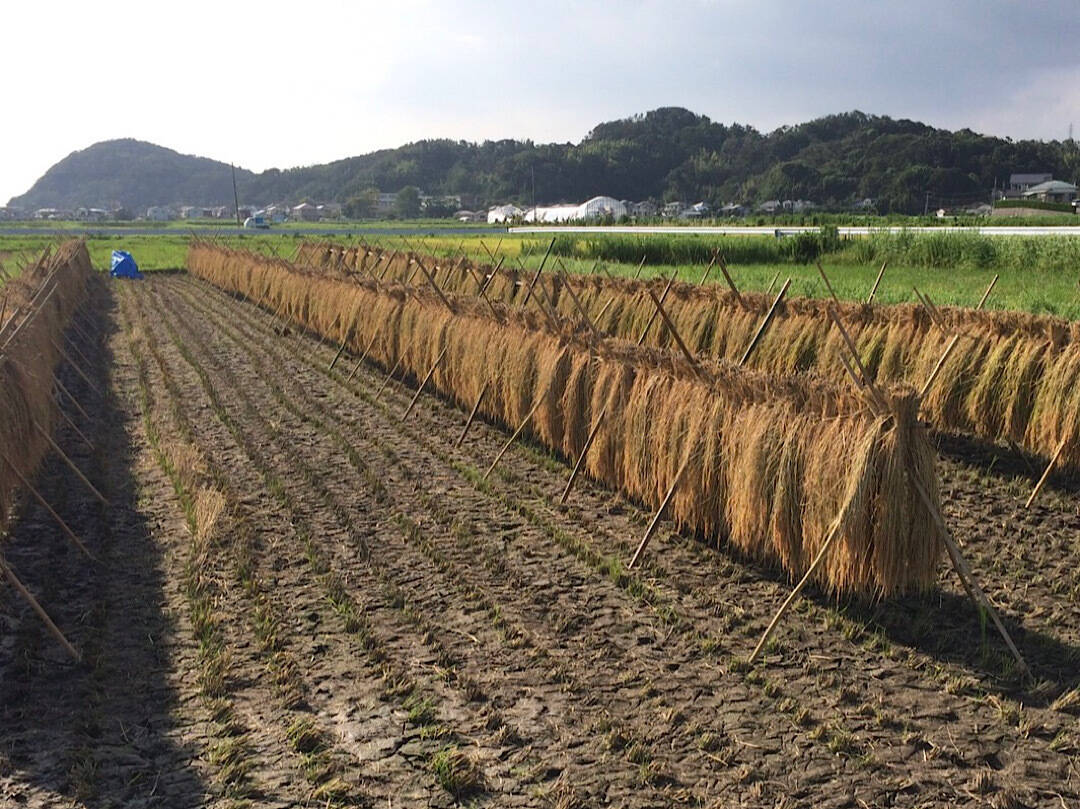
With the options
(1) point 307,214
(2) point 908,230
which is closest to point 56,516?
(2) point 908,230

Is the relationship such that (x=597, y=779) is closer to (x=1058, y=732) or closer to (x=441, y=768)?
(x=441, y=768)

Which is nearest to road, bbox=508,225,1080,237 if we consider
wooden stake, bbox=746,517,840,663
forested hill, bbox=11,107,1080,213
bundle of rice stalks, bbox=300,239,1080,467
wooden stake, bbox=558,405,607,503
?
bundle of rice stalks, bbox=300,239,1080,467

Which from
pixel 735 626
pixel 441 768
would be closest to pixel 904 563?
pixel 735 626

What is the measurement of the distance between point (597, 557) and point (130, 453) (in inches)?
257

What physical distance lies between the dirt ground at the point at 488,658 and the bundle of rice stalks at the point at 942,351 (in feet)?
2.26

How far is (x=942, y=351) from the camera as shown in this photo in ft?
34.9

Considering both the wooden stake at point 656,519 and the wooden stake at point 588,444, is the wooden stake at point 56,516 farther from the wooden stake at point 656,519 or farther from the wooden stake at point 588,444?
the wooden stake at point 656,519

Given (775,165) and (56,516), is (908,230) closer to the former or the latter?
(56,516)

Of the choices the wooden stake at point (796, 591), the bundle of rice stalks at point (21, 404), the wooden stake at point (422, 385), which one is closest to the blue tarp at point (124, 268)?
the bundle of rice stalks at point (21, 404)

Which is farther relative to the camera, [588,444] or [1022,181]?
[1022,181]

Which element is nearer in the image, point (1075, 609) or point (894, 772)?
point (894, 772)

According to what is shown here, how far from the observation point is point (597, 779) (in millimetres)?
4504

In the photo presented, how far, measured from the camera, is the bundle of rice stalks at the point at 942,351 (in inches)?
364

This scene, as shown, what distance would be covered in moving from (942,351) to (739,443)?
4.95 metres
